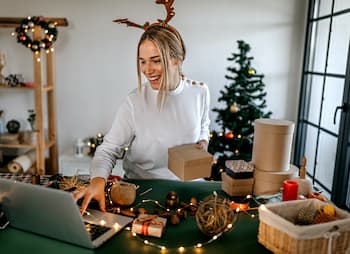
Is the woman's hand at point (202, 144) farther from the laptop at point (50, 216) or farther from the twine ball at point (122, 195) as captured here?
the laptop at point (50, 216)

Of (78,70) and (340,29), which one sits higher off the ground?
(340,29)

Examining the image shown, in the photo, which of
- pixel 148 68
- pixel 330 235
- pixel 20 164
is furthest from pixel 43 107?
pixel 330 235

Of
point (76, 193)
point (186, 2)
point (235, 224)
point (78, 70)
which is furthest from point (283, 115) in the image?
point (76, 193)

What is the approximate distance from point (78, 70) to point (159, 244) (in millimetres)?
2748

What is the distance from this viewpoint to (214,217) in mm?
1167

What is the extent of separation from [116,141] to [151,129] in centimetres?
19

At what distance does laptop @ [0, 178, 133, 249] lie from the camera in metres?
1.05

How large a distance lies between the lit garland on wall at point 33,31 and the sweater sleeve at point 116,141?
1794mm

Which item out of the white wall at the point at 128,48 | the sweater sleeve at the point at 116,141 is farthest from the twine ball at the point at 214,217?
the white wall at the point at 128,48

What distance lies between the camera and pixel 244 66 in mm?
3111

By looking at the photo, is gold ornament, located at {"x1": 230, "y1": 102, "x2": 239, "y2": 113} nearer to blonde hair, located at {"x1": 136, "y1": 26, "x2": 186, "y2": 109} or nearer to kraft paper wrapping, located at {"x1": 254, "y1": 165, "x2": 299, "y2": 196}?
blonde hair, located at {"x1": 136, "y1": 26, "x2": 186, "y2": 109}

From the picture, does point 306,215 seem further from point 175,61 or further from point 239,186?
point 175,61

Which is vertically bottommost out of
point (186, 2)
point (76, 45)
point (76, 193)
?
point (76, 193)

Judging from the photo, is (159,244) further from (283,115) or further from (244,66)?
(283,115)
